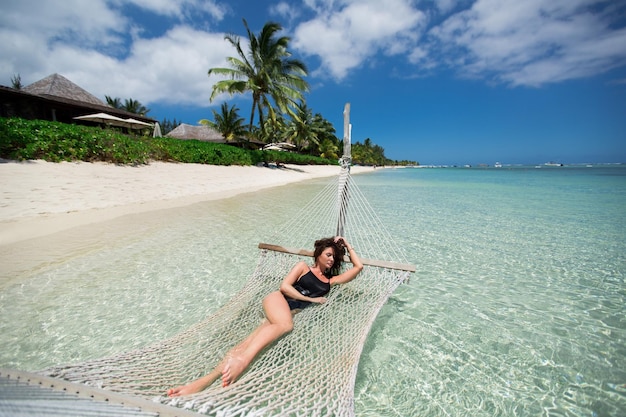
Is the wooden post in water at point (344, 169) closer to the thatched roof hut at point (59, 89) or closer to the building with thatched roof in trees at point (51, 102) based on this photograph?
the building with thatched roof in trees at point (51, 102)

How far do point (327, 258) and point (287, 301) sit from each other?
51cm

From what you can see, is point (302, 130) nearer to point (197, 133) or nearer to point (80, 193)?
point (197, 133)

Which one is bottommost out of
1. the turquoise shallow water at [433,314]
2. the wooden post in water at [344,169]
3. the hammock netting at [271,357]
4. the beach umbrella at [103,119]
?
the turquoise shallow water at [433,314]

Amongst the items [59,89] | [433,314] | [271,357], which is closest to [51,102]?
[59,89]

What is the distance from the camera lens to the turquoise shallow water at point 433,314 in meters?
2.02

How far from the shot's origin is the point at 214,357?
6.62ft

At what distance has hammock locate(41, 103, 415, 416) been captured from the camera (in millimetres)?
1333

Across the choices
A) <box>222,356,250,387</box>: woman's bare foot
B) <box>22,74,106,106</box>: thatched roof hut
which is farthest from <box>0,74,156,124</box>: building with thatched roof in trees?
<box>222,356,250,387</box>: woman's bare foot

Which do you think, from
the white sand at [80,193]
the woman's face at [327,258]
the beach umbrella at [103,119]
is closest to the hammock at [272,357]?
the woman's face at [327,258]

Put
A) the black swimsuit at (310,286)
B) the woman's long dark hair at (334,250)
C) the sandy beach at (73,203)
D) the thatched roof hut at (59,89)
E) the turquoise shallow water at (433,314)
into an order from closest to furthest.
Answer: the turquoise shallow water at (433,314) < the black swimsuit at (310,286) < the woman's long dark hair at (334,250) < the sandy beach at (73,203) < the thatched roof hut at (59,89)

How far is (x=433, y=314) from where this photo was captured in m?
3.00

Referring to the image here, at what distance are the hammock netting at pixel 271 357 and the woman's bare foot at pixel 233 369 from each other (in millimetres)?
47

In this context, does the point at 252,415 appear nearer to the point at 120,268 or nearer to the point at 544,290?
the point at 120,268

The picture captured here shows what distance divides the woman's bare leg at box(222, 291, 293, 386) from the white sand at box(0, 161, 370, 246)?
4.55m
